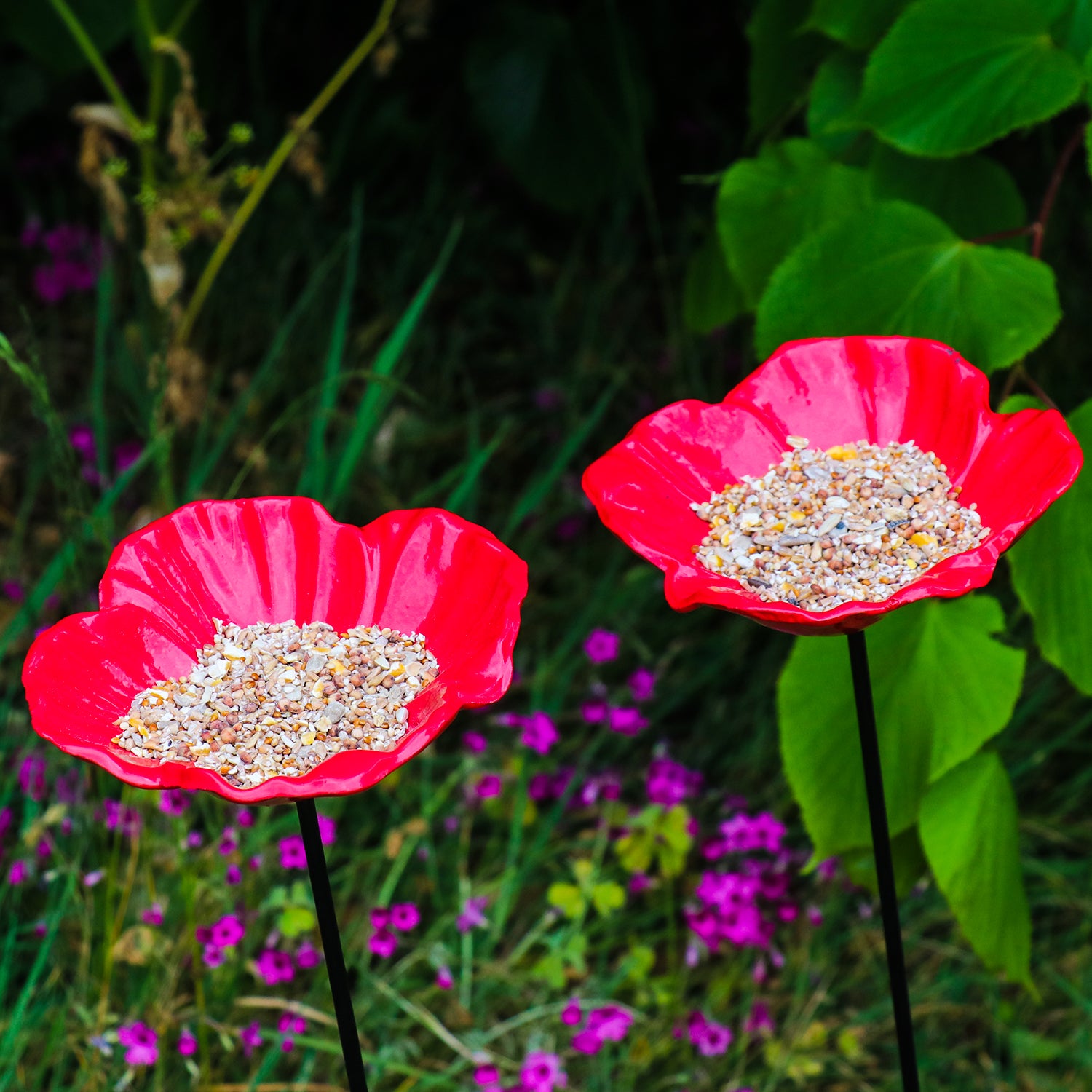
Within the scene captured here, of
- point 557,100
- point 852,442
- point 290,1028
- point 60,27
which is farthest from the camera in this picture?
point 557,100

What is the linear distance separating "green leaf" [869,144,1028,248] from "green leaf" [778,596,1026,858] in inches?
13.2

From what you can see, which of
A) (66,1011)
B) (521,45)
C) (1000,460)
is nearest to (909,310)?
(1000,460)

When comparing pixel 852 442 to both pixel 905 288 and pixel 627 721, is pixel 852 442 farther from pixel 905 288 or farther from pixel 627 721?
pixel 627 721

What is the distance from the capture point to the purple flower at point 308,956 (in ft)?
4.58

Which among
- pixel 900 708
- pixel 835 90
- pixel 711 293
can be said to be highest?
pixel 835 90

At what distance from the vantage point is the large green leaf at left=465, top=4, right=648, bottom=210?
2.09m

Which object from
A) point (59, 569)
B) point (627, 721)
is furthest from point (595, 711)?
point (59, 569)

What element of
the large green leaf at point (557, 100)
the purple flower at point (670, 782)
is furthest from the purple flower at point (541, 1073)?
the large green leaf at point (557, 100)

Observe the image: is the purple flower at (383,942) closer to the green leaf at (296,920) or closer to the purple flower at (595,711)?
the green leaf at (296,920)

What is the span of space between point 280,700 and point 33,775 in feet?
2.37

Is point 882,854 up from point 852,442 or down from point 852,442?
down

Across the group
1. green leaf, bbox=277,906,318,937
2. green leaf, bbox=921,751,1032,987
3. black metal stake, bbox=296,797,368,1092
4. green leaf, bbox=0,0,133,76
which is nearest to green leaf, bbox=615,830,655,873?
green leaf, bbox=277,906,318,937

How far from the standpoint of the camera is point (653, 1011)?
1540mm

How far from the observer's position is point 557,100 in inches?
82.8
